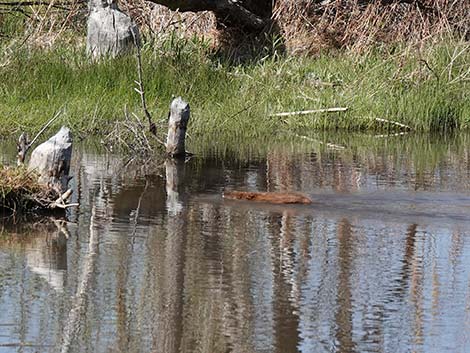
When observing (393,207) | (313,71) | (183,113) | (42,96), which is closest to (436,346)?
(393,207)

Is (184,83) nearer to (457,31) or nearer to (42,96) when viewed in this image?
(42,96)

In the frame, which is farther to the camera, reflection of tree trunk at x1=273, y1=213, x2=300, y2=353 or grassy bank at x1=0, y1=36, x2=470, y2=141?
grassy bank at x1=0, y1=36, x2=470, y2=141

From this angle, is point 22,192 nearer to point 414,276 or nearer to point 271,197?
point 271,197

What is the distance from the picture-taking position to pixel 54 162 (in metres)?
8.33

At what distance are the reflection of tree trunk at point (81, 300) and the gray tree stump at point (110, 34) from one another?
711 centimetres

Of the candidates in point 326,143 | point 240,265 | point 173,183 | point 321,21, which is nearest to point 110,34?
point 326,143

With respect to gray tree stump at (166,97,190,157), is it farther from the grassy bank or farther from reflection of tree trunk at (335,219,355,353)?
Result: reflection of tree trunk at (335,219,355,353)

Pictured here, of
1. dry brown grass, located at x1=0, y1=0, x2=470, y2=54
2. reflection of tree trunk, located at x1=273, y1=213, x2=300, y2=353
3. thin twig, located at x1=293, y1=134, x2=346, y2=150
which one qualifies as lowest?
reflection of tree trunk, located at x1=273, y1=213, x2=300, y2=353

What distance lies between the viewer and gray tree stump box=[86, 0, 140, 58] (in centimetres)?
1457

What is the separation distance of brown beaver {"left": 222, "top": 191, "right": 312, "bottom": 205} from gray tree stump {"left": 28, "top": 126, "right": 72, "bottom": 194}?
141 centimetres

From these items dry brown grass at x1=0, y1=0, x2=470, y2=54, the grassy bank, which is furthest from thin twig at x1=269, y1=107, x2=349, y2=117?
dry brown grass at x1=0, y1=0, x2=470, y2=54

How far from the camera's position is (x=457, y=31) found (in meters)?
16.6

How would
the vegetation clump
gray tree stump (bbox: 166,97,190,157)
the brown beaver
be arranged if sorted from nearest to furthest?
the vegetation clump, the brown beaver, gray tree stump (bbox: 166,97,190,157)

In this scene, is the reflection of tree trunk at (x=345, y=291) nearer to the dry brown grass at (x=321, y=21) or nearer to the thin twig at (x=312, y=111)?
Result: the thin twig at (x=312, y=111)
